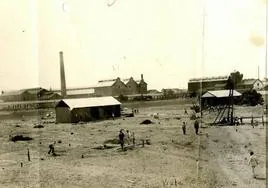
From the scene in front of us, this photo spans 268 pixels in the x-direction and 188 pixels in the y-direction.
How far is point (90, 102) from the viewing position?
10.3 ft

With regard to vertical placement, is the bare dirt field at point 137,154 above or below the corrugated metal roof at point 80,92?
below

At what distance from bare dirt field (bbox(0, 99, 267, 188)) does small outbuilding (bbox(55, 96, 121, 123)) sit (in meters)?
0.06

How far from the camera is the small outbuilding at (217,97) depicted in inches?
122

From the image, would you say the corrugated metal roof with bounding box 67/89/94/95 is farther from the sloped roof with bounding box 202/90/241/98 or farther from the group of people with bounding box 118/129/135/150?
the sloped roof with bounding box 202/90/241/98

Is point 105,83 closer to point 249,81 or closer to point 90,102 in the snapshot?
point 90,102

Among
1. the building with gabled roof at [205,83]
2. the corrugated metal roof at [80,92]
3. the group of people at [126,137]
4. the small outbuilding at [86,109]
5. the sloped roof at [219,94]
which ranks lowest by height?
the group of people at [126,137]

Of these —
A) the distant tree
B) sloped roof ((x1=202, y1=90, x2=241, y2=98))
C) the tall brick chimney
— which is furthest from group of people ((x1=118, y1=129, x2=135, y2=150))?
the distant tree

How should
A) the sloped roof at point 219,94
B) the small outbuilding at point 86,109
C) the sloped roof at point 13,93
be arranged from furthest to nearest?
the sloped roof at point 219,94 < the small outbuilding at point 86,109 < the sloped roof at point 13,93

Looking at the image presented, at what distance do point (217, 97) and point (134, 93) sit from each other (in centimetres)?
57

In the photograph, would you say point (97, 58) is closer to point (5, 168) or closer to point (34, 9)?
point (34, 9)

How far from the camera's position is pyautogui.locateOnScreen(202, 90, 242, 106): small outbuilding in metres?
3.11

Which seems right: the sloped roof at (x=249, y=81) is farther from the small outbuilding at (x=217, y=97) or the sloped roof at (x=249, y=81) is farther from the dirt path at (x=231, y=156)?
the dirt path at (x=231, y=156)

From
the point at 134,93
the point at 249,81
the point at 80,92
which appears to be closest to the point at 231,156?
the point at 249,81

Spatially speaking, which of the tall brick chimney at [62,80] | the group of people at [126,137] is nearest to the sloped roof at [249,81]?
the group of people at [126,137]
